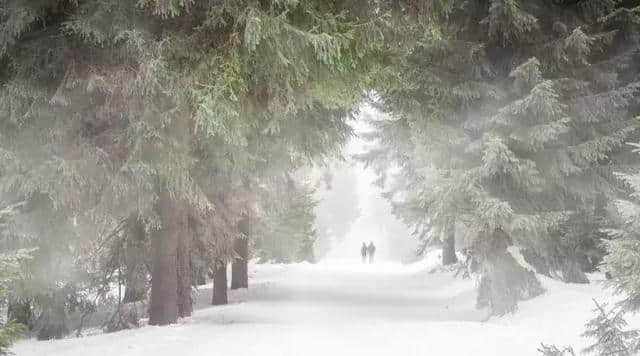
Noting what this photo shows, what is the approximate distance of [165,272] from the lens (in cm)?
1002

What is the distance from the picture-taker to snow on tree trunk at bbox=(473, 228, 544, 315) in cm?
1091

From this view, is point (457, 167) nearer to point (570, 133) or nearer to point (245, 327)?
point (570, 133)

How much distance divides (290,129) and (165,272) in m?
3.50

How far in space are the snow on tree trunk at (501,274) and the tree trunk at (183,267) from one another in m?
5.88

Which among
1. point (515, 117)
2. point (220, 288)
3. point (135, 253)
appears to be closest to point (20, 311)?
point (135, 253)

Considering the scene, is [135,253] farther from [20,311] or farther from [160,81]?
[160,81]

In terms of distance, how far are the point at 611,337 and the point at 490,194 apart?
564cm

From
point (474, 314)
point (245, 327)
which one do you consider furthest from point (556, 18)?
point (245, 327)

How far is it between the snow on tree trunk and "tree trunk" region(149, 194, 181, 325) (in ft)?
19.6

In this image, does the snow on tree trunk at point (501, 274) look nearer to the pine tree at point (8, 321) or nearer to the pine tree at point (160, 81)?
the pine tree at point (160, 81)

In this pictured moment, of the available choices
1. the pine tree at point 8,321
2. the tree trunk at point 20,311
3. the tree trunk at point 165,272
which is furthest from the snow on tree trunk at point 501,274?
the tree trunk at point 20,311

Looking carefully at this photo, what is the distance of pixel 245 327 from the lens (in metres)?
9.53

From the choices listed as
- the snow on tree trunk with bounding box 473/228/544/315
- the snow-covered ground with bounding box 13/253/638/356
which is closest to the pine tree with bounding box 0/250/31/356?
the snow-covered ground with bounding box 13/253/638/356

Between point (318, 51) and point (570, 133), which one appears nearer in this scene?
point (318, 51)
